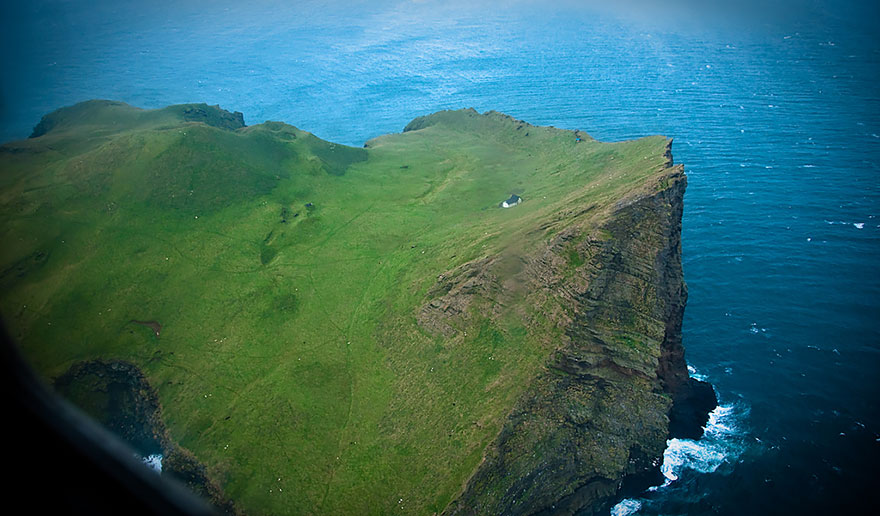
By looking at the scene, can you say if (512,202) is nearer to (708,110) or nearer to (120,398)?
(120,398)

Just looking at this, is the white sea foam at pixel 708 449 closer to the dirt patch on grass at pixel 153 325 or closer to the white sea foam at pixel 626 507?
the white sea foam at pixel 626 507

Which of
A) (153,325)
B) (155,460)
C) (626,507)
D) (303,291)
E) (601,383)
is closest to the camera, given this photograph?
(601,383)

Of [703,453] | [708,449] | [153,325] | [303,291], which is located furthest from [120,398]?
[708,449]

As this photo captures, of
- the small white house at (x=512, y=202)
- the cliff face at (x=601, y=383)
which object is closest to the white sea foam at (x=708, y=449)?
the cliff face at (x=601, y=383)

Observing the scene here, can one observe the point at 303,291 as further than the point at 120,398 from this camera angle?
Yes

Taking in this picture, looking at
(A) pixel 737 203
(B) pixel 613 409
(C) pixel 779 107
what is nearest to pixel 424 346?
(B) pixel 613 409
